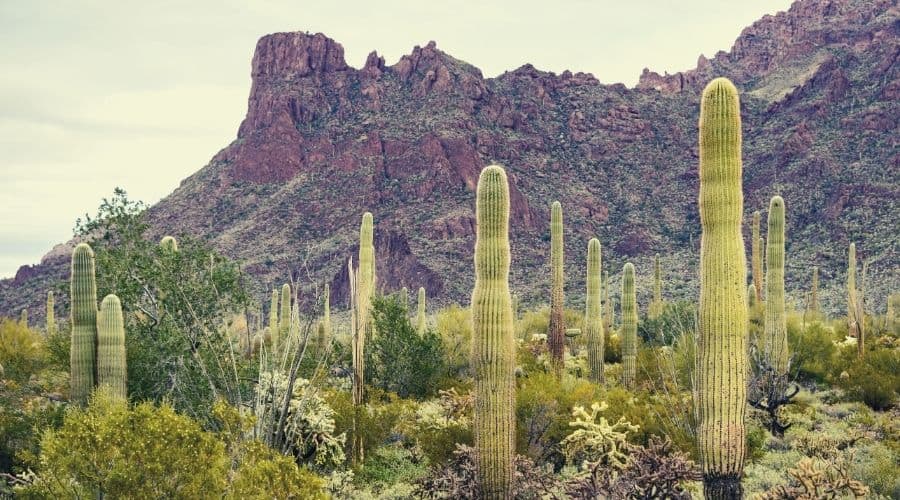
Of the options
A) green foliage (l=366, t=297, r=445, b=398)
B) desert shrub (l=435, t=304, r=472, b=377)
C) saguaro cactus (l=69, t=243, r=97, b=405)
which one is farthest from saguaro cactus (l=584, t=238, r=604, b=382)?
saguaro cactus (l=69, t=243, r=97, b=405)

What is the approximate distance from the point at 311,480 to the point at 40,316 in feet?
177

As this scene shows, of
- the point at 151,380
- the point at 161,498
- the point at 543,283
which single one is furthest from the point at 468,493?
the point at 543,283

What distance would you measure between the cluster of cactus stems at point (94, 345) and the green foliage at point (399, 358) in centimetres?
662

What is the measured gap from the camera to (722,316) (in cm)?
832

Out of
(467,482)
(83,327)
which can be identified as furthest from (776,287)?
(83,327)

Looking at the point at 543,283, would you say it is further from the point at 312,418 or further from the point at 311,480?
the point at 311,480

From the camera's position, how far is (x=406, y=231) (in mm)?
65062

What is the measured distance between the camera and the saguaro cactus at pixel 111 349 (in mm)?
11781

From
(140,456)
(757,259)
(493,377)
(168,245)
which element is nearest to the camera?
(140,456)

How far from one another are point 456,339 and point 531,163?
53095mm

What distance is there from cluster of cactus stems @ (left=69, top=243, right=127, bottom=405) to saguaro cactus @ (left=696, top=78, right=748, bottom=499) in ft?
26.4

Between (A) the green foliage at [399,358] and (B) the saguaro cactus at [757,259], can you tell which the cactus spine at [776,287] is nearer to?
(B) the saguaro cactus at [757,259]

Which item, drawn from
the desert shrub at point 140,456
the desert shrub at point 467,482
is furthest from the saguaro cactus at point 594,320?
the desert shrub at point 140,456

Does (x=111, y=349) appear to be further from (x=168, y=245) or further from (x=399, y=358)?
(x=399, y=358)
